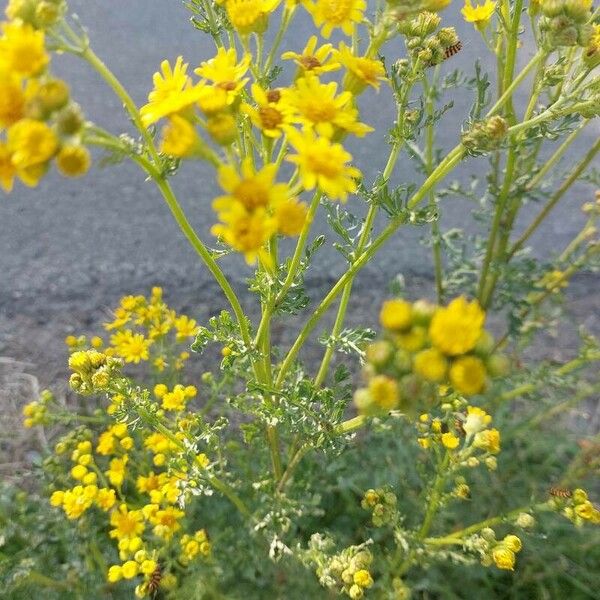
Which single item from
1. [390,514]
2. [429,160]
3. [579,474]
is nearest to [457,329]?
[390,514]

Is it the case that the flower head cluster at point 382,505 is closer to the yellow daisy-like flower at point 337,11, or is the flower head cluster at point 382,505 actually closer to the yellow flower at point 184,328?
the yellow flower at point 184,328

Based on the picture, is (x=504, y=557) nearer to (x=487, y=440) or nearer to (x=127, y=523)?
(x=487, y=440)

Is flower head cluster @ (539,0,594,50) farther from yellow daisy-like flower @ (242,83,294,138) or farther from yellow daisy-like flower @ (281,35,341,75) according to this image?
yellow daisy-like flower @ (242,83,294,138)

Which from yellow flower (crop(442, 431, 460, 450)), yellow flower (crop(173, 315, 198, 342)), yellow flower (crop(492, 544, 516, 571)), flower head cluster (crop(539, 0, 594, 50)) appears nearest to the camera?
flower head cluster (crop(539, 0, 594, 50))

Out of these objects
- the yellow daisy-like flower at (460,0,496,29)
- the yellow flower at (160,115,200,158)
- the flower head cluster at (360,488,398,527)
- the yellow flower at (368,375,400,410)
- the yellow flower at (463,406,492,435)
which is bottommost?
the flower head cluster at (360,488,398,527)

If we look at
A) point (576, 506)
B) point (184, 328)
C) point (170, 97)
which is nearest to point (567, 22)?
point (170, 97)

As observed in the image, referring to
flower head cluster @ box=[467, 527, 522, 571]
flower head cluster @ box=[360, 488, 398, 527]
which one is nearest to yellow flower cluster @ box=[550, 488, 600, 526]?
flower head cluster @ box=[467, 527, 522, 571]

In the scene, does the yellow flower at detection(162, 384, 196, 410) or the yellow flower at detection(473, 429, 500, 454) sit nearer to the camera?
the yellow flower at detection(473, 429, 500, 454)

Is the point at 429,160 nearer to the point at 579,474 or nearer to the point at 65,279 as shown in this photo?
the point at 579,474
